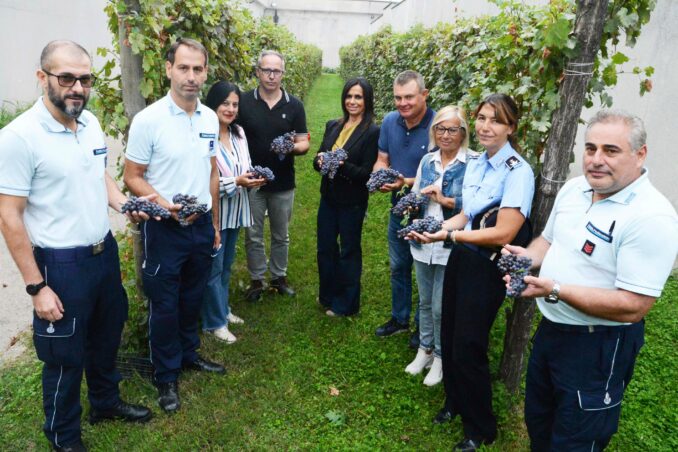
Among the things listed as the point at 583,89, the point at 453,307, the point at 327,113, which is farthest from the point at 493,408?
the point at 327,113

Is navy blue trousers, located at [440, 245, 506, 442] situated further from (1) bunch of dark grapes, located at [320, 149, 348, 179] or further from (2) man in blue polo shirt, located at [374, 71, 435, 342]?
(1) bunch of dark grapes, located at [320, 149, 348, 179]

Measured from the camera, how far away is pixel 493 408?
372cm

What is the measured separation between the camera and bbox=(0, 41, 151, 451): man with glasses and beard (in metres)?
2.69

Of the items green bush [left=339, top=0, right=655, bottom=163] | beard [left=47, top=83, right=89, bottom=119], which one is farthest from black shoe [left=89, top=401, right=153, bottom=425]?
green bush [left=339, top=0, right=655, bottom=163]

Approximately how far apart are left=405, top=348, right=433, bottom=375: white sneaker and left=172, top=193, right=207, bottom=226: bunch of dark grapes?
227cm

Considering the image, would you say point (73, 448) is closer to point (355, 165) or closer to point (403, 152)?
point (355, 165)

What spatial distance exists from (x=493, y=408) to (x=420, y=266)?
1223 millimetres

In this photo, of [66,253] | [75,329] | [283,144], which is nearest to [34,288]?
[66,253]

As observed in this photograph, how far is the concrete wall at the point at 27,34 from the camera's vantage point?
1016 cm

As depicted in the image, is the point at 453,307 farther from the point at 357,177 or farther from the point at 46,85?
the point at 46,85

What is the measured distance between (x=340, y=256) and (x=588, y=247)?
2950 mm

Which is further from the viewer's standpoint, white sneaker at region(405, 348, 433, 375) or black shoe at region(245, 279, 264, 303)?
black shoe at region(245, 279, 264, 303)

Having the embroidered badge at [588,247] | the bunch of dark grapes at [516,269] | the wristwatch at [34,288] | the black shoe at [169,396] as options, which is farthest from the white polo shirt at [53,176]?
the embroidered badge at [588,247]

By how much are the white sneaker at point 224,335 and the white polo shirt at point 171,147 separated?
1519 mm
